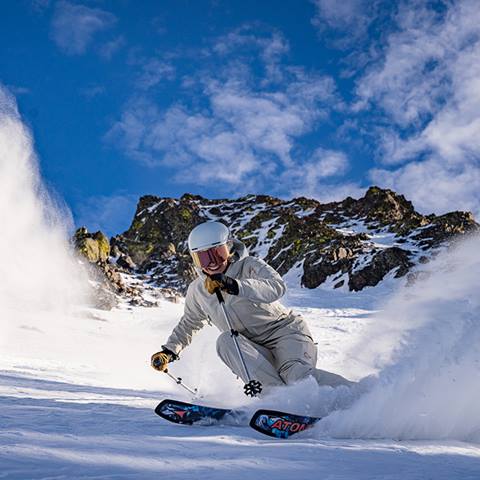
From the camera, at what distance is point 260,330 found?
4391 mm

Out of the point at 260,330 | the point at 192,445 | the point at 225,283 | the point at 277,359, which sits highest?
the point at 225,283

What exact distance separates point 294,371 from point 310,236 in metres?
60.6

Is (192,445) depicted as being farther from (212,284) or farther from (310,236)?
(310,236)

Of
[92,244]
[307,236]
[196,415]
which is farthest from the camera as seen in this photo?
[307,236]

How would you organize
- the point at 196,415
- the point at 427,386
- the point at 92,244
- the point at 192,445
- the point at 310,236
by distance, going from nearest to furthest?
the point at 192,445 → the point at 196,415 → the point at 427,386 → the point at 92,244 → the point at 310,236

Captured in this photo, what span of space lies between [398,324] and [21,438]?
3.86 metres

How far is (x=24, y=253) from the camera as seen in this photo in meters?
17.8

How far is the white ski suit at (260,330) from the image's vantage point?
13.2 ft

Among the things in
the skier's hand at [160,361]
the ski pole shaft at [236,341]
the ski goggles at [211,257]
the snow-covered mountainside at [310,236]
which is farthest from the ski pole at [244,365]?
the snow-covered mountainside at [310,236]

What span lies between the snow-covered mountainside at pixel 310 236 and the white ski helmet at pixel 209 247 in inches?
1411

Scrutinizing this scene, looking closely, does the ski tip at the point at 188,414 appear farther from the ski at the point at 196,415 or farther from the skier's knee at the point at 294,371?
the skier's knee at the point at 294,371

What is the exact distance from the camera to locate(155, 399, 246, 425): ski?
3.40m

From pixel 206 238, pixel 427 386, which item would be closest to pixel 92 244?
pixel 206 238

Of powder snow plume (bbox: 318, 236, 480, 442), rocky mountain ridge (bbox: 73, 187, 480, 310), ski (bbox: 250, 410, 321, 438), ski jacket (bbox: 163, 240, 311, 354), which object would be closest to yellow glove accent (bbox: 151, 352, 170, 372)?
ski jacket (bbox: 163, 240, 311, 354)
